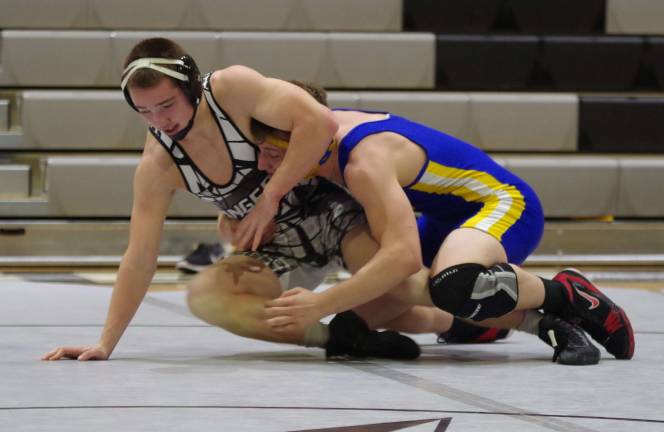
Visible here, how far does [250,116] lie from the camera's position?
6.63ft

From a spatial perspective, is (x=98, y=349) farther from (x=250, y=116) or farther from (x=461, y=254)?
(x=461, y=254)

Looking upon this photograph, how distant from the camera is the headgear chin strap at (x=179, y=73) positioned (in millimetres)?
1888

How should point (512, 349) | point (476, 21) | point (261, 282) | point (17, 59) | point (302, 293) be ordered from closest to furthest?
point (302, 293), point (261, 282), point (512, 349), point (17, 59), point (476, 21)

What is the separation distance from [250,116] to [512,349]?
0.73 meters

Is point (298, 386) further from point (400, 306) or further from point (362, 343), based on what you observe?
point (400, 306)

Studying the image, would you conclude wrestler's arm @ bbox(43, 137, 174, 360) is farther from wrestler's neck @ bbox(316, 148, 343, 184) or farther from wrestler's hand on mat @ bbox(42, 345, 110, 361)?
wrestler's neck @ bbox(316, 148, 343, 184)

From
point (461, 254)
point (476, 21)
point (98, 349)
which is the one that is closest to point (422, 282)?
point (461, 254)

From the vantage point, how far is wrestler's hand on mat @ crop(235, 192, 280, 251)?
198cm

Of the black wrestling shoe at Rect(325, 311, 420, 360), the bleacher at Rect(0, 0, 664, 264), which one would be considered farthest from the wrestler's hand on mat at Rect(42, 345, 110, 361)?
the bleacher at Rect(0, 0, 664, 264)

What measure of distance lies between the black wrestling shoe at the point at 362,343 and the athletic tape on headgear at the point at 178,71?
0.49m

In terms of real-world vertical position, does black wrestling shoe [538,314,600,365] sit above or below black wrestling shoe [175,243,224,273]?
above

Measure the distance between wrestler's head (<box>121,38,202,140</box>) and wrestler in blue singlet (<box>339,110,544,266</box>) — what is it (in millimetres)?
330

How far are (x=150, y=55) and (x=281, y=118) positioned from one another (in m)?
0.24

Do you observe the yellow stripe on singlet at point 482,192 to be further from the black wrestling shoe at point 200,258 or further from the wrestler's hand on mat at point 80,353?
the black wrestling shoe at point 200,258
